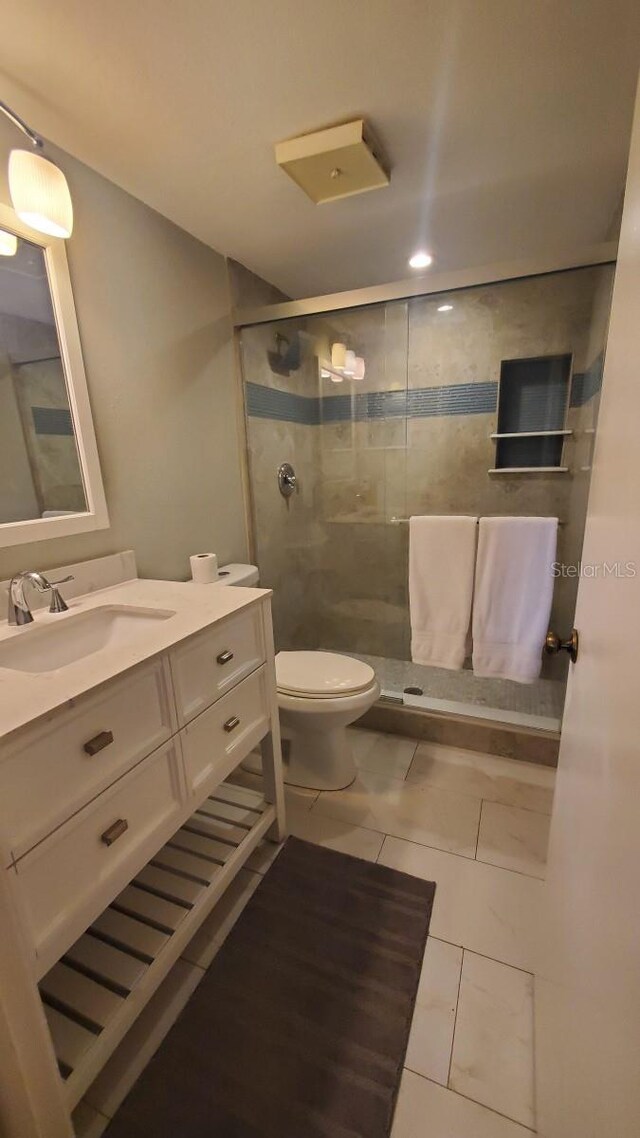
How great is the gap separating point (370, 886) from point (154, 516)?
1440mm

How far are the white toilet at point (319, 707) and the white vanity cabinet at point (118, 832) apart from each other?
199mm

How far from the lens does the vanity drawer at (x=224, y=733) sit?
42.2 inches

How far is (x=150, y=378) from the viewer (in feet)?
5.31

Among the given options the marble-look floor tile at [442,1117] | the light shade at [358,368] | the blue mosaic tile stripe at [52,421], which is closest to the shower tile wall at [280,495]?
the light shade at [358,368]

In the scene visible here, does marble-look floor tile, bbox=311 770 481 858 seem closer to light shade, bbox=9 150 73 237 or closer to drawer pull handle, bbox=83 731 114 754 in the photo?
drawer pull handle, bbox=83 731 114 754

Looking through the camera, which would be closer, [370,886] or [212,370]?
[370,886]

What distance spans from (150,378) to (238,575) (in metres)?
0.82

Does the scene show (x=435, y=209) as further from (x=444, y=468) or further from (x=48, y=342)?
(x=48, y=342)

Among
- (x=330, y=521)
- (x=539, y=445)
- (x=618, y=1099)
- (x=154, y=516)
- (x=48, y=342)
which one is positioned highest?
(x=48, y=342)

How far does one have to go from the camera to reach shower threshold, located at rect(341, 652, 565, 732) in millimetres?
1960

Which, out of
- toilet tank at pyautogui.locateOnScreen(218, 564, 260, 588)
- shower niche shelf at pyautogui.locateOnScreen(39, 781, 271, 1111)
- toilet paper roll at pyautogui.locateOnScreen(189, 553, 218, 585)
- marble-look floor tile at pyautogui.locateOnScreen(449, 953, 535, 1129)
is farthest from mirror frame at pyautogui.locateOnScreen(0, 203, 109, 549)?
marble-look floor tile at pyautogui.locateOnScreen(449, 953, 535, 1129)

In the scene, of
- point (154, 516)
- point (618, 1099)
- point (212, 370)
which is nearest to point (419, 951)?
point (618, 1099)

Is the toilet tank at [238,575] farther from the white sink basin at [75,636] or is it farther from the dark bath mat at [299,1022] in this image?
the dark bath mat at [299,1022]

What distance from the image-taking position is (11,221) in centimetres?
117
